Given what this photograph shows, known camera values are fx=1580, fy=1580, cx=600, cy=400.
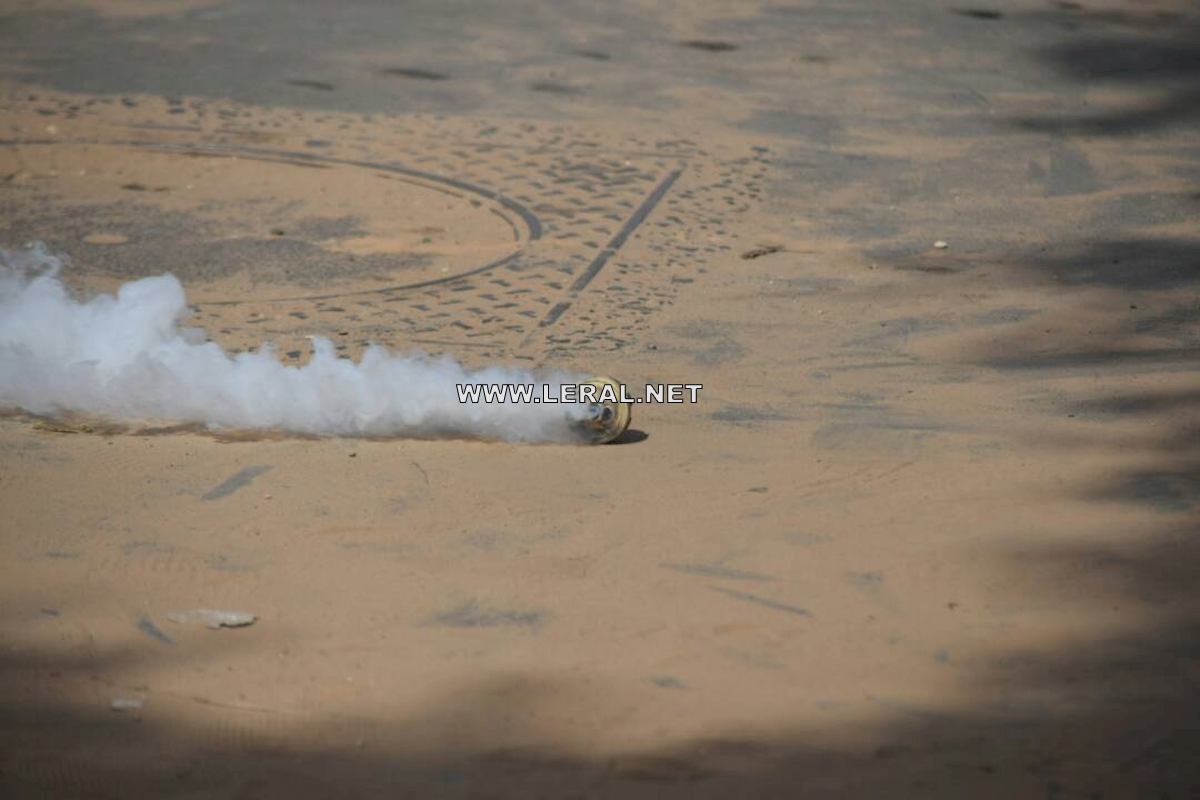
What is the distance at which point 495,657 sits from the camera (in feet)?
10.7

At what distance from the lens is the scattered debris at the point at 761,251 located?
6684 mm

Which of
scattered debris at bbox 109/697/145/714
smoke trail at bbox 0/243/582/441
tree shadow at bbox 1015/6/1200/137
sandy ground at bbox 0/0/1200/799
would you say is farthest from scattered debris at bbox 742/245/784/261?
scattered debris at bbox 109/697/145/714

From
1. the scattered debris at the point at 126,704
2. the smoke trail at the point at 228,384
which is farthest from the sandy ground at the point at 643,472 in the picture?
the smoke trail at the point at 228,384

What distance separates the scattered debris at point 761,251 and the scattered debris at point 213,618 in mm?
3689

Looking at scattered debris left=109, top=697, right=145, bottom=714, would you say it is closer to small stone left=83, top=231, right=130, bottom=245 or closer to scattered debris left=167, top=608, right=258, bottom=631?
scattered debris left=167, top=608, right=258, bottom=631

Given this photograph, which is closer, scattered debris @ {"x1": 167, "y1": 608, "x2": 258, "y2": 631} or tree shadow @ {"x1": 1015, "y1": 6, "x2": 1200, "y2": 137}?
scattered debris @ {"x1": 167, "y1": 608, "x2": 258, "y2": 631}

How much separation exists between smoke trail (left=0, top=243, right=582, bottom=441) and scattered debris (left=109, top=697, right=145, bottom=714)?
156cm

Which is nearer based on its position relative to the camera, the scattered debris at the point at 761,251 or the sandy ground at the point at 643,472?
the sandy ground at the point at 643,472

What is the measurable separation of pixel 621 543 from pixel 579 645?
0.52 metres

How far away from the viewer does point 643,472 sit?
4.25m

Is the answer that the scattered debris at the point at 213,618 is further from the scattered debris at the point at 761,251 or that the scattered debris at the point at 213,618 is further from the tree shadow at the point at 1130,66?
the tree shadow at the point at 1130,66

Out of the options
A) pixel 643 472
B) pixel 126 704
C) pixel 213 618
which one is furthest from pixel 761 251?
pixel 126 704

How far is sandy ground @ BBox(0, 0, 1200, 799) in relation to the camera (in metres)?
2.97

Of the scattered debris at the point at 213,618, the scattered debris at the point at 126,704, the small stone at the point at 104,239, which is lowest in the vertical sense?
the small stone at the point at 104,239
